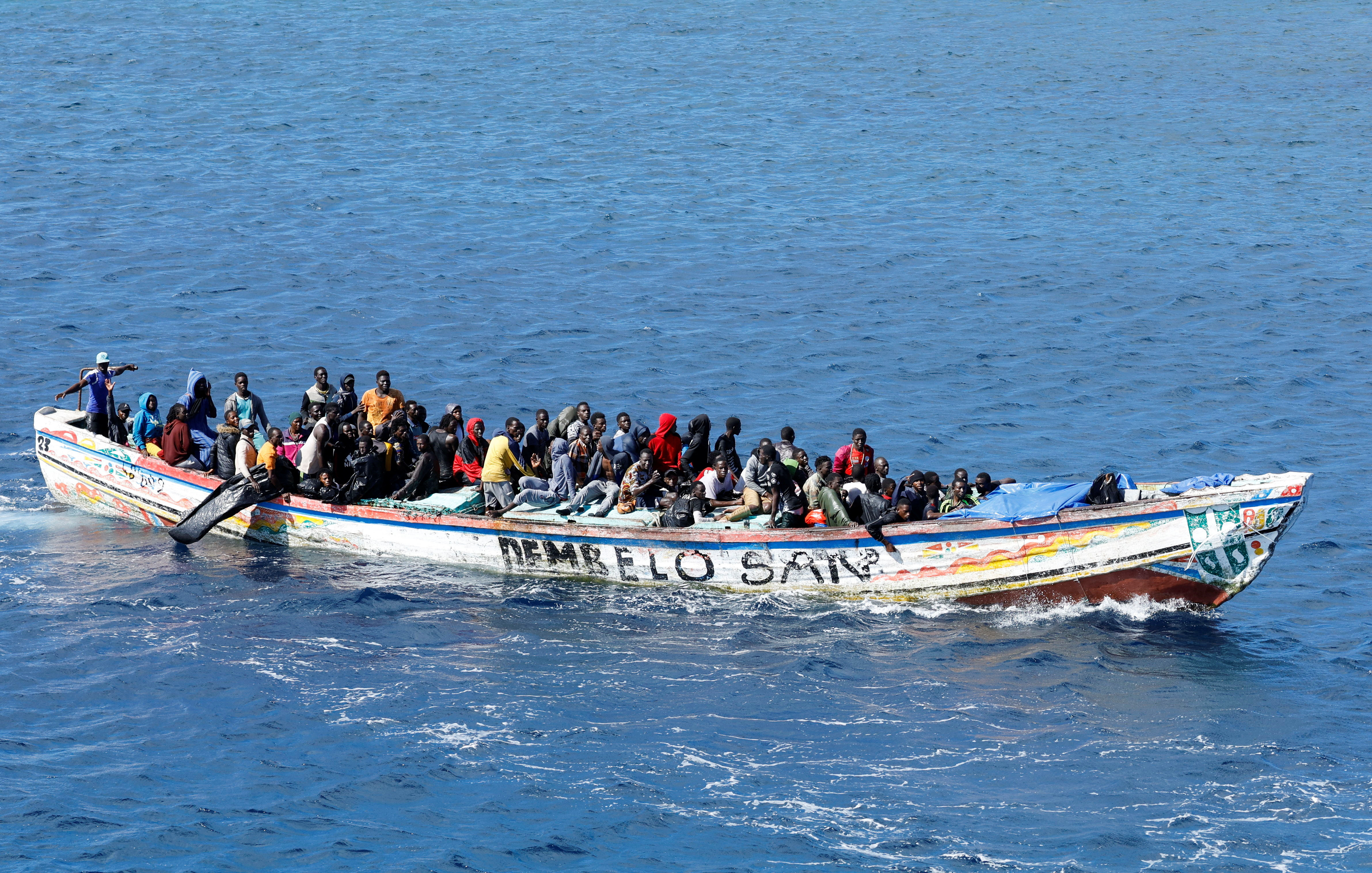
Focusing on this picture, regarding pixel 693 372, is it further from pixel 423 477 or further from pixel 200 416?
pixel 200 416

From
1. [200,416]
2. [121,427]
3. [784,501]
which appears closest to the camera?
[784,501]

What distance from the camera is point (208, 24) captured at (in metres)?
77.7

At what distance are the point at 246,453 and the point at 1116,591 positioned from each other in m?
14.4

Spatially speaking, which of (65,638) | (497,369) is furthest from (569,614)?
(497,369)

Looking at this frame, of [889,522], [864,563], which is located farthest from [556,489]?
[889,522]

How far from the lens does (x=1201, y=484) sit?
21.2 meters

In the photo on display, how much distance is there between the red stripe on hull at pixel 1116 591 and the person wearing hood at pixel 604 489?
5950mm

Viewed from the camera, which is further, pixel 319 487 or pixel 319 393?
pixel 319 393

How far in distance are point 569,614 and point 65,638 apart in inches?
300

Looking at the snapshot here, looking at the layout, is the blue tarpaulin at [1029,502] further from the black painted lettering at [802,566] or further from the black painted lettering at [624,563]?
the black painted lettering at [624,563]

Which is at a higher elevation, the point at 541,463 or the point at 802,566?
the point at 541,463

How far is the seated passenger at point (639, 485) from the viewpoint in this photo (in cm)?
2397

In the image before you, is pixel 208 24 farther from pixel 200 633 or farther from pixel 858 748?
pixel 858 748

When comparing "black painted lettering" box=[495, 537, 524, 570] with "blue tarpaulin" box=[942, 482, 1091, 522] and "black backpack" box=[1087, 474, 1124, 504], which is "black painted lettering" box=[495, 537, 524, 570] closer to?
"blue tarpaulin" box=[942, 482, 1091, 522]
